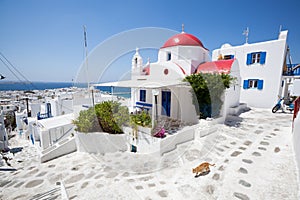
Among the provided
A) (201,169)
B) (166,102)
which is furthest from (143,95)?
(201,169)

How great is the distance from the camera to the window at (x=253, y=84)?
13.9 meters

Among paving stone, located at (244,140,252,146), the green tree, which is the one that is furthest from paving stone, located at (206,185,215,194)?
the green tree

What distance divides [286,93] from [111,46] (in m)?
20.0

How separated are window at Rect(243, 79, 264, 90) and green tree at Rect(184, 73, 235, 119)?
7405mm

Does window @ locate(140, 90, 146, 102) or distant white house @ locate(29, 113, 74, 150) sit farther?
window @ locate(140, 90, 146, 102)

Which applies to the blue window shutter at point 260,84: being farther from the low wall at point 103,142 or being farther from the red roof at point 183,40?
the low wall at point 103,142

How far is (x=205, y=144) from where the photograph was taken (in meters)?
7.18

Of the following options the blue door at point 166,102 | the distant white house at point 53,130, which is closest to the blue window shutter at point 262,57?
the blue door at point 166,102

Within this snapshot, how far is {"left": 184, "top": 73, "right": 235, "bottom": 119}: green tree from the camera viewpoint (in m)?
8.98

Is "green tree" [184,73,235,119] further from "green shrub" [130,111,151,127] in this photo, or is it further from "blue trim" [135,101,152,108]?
"blue trim" [135,101,152,108]

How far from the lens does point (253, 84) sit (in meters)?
14.5

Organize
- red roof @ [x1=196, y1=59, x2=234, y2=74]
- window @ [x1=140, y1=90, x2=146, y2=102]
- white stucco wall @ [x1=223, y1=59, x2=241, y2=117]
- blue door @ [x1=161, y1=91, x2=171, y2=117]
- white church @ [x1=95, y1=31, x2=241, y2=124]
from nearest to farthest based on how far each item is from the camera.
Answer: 1. white church @ [x1=95, y1=31, x2=241, y2=124]
2. red roof @ [x1=196, y1=59, x2=234, y2=74]
3. white stucco wall @ [x1=223, y1=59, x2=241, y2=117]
4. blue door @ [x1=161, y1=91, x2=171, y2=117]
5. window @ [x1=140, y1=90, x2=146, y2=102]

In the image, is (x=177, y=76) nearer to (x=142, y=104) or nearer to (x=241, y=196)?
(x=142, y=104)

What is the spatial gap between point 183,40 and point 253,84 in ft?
28.8
